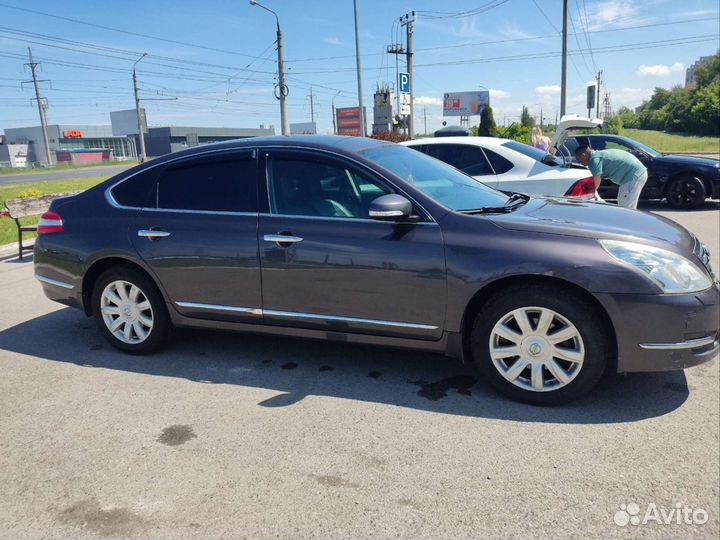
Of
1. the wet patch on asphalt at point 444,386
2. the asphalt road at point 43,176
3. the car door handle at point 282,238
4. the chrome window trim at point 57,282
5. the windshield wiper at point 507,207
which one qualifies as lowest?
the wet patch on asphalt at point 444,386

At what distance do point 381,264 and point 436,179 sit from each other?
3.02ft

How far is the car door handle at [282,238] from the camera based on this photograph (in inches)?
150

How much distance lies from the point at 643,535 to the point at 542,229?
1.68m

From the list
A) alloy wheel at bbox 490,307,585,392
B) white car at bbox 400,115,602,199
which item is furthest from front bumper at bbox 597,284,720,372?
white car at bbox 400,115,602,199

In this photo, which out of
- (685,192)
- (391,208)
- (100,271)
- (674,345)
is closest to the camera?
(674,345)

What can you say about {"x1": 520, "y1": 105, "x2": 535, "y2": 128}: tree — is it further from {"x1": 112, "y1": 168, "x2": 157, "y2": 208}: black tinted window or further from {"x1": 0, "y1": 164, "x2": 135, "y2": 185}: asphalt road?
{"x1": 112, "y1": 168, "x2": 157, "y2": 208}: black tinted window

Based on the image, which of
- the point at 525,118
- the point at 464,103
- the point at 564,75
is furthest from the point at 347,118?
the point at 564,75

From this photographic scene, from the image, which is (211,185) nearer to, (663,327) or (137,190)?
(137,190)

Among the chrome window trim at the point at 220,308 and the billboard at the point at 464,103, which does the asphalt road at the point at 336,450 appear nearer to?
the chrome window trim at the point at 220,308

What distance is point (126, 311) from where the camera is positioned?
14.6 ft

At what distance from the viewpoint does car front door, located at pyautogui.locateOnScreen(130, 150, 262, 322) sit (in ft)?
13.1

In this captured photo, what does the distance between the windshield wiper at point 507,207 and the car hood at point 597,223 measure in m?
0.07

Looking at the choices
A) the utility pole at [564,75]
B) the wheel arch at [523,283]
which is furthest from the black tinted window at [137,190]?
the utility pole at [564,75]

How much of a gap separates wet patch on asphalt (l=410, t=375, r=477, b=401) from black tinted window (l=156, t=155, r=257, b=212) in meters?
1.69
